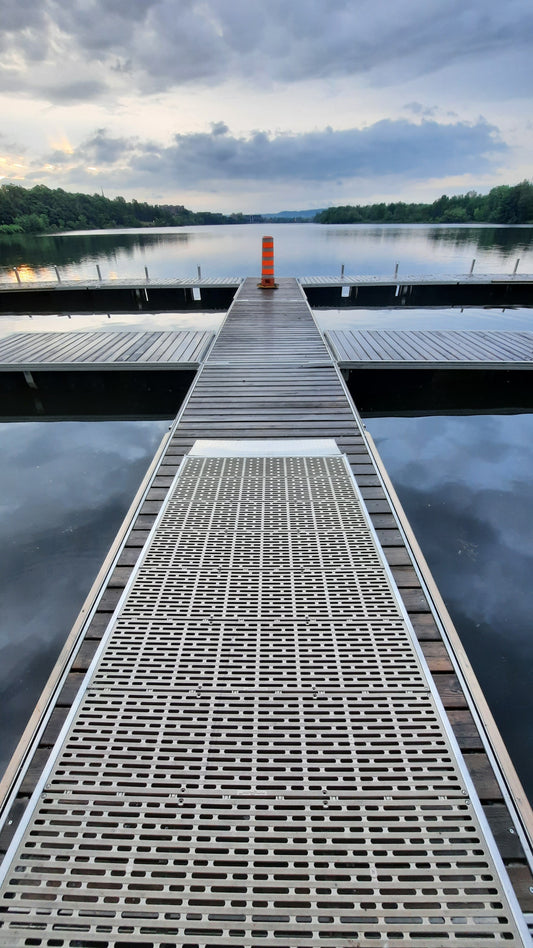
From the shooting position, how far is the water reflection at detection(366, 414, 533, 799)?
3141mm

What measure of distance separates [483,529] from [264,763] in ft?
12.5

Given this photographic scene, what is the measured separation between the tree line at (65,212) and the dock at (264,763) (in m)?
69.8

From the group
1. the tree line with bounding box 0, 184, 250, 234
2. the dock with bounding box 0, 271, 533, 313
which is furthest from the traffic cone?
the tree line with bounding box 0, 184, 250, 234

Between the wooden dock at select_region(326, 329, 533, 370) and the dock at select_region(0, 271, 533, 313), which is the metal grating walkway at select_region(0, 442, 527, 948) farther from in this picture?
the dock at select_region(0, 271, 533, 313)

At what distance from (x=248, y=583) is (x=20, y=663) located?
6.94 ft

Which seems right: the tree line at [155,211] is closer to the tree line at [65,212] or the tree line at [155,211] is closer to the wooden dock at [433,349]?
the tree line at [65,212]

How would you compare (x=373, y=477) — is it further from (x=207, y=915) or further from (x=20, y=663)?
(x=20, y=663)

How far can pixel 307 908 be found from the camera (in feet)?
4.29

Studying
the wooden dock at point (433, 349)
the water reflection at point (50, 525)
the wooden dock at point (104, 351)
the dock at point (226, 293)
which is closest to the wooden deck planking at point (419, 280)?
the dock at point (226, 293)

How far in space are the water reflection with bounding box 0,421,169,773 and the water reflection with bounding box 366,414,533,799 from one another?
333 cm

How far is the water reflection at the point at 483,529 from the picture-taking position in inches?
124

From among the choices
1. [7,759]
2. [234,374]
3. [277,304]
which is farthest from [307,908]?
[277,304]

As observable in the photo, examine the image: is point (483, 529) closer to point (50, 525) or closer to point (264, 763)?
point (264, 763)

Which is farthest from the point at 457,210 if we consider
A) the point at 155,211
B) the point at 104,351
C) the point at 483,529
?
the point at 483,529
